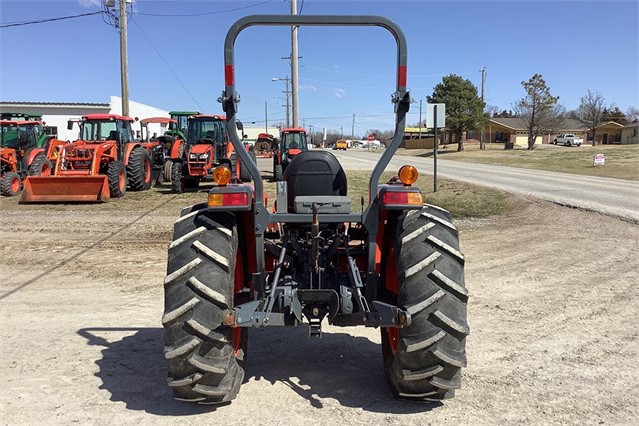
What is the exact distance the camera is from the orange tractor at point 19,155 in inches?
654

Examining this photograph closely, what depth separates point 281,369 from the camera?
4.39 m

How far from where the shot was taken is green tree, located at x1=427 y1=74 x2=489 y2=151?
58.2 meters

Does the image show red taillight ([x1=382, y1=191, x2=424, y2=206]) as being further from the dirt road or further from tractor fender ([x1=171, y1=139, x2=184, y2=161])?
tractor fender ([x1=171, y1=139, x2=184, y2=161])

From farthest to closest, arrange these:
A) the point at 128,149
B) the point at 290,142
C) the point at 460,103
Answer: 1. the point at 460,103
2. the point at 290,142
3. the point at 128,149

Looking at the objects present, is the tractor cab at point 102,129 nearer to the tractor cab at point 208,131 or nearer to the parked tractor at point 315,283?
the tractor cab at point 208,131

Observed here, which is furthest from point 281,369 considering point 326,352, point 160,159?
point 160,159

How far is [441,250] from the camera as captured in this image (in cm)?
351

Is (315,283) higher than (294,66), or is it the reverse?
(294,66)

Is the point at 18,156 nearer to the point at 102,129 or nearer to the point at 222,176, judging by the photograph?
the point at 102,129

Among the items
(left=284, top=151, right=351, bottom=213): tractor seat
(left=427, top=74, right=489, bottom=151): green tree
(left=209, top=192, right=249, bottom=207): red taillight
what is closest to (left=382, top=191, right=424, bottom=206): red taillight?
(left=284, top=151, right=351, bottom=213): tractor seat

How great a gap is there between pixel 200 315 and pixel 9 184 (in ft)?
53.0

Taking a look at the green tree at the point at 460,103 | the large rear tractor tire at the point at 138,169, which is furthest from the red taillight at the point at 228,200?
the green tree at the point at 460,103

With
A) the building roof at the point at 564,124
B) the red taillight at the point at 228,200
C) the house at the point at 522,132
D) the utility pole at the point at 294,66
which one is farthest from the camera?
the building roof at the point at 564,124

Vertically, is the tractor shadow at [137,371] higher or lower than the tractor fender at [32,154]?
lower
